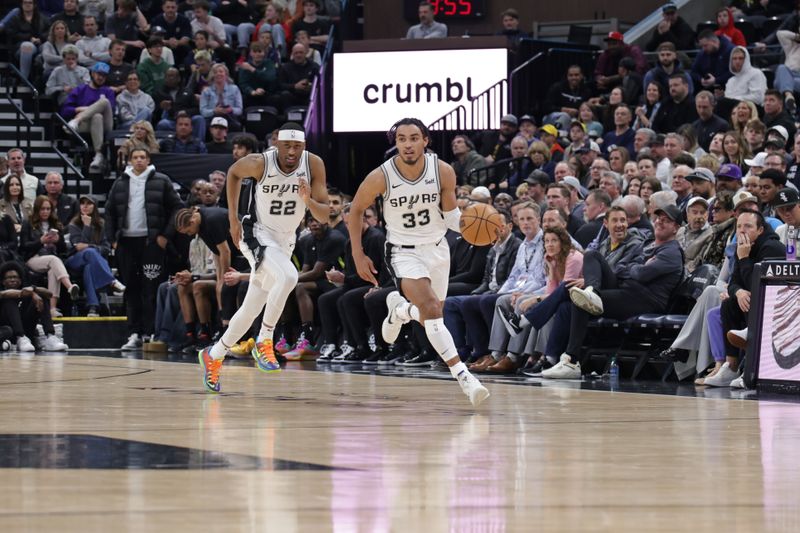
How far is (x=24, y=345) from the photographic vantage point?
16.6 meters

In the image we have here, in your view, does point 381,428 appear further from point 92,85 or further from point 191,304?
point 92,85

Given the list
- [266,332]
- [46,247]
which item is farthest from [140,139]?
[266,332]

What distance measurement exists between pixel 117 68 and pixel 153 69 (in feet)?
1.85

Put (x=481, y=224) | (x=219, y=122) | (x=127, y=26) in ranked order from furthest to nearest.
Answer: (x=127, y=26) → (x=219, y=122) → (x=481, y=224)

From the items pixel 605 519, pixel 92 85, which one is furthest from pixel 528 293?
pixel 92 85

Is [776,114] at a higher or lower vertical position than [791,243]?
higher

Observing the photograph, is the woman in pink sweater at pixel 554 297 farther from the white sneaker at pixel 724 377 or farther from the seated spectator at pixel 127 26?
the seated spectator at pixel 127 26

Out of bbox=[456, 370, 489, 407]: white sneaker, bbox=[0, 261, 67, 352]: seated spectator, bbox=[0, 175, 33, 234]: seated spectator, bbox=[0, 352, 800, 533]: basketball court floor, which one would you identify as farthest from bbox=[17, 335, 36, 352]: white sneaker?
bbox=[456, 370, 489, 407]: white sneaker

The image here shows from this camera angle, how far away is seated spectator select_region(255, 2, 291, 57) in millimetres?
23880

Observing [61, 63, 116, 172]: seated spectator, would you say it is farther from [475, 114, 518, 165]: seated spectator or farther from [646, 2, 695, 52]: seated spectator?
[646, 2, 695, 52]: seated spectator

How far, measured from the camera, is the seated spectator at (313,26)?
24219 millimetres

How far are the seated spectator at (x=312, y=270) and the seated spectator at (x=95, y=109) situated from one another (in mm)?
6665

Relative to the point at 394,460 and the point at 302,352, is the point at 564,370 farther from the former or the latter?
the point at 394,460

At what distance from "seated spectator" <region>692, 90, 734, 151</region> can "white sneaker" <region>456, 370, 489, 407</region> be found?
846 centimetres
